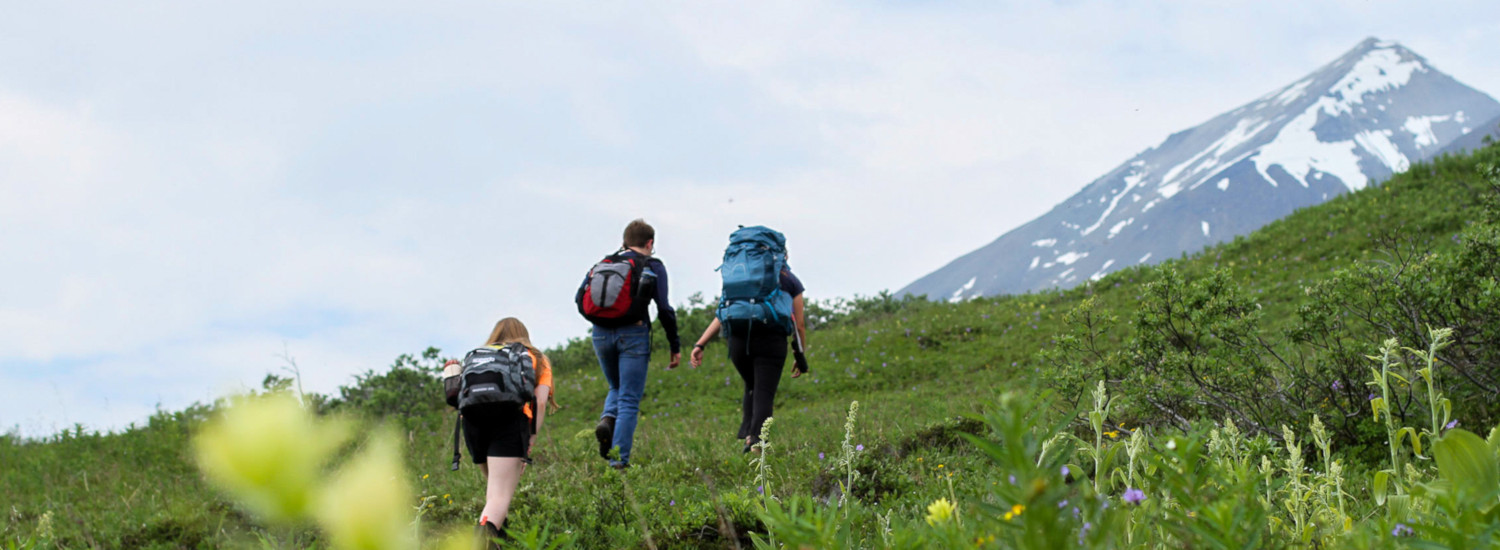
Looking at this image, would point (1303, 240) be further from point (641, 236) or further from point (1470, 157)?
Answer: point (641, 236)

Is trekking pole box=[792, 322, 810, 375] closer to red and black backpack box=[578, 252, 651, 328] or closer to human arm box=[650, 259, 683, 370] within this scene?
human arm box=[650, 259, 683, 370]

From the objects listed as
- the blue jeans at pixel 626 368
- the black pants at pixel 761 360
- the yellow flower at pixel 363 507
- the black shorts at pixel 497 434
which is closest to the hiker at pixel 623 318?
the blue jeans at pixel 626 368

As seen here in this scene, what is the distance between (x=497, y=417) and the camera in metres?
4.87

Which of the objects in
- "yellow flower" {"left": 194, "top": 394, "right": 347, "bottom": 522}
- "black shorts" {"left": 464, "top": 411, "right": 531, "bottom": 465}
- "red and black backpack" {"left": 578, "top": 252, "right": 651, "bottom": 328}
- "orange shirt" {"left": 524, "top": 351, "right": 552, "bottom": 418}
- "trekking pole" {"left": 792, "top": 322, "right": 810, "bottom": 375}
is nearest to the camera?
"yellow flower" {"left": 194, "top": 394, "right": 347, "bottom": 522}

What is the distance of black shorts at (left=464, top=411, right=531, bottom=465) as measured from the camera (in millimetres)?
4785

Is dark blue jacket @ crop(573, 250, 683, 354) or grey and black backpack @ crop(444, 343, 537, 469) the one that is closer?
grey and black backpack @ crop(444, 343, 537, 469)

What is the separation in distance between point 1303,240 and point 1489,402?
1128 centimetres

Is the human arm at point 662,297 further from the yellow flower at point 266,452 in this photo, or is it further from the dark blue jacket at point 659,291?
the yellow flower at point 266,452

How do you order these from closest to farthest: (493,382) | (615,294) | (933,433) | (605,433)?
1. (493,382)
2. (933,433)
3. (615,294)
4. (605,433)

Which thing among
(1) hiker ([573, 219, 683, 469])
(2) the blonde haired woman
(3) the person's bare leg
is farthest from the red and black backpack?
(3) the person's bare leg

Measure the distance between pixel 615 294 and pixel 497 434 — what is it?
150 cm

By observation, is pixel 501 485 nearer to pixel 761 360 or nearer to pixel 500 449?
pixel 500 449

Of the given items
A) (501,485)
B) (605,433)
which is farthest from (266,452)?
(605,433)

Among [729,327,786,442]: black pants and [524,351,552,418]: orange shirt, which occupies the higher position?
[524,351,552,418]: orange shirt
